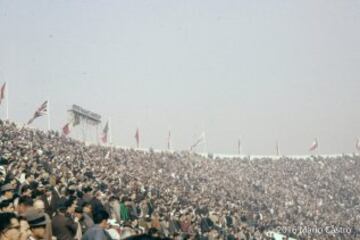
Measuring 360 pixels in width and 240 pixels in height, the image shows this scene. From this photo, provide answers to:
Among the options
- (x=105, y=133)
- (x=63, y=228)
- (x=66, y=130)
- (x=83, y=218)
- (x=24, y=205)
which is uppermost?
(x=105, y=133)

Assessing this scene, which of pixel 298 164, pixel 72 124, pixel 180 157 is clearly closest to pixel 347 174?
pixel 298 164

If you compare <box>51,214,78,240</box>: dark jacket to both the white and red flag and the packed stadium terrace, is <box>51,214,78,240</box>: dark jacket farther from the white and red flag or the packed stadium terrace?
the white and red flag

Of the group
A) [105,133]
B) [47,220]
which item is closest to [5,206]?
[47,220]

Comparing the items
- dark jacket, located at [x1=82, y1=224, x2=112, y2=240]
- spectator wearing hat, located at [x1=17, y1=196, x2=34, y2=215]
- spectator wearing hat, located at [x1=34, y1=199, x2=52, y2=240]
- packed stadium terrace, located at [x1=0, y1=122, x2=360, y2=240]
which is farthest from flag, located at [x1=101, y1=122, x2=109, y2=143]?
dark jacket, located at [x1=82, y1=224, x2=112, y2=240]

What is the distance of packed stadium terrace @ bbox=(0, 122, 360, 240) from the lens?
9.22 meters

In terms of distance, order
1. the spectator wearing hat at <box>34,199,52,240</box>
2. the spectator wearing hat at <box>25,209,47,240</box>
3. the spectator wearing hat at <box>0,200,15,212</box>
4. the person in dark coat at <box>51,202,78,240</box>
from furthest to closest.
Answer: the person in dark coat at <box>51,202,78,240</box>
the spectator wearing hat at <box>0,200,15,212</box>
the spectator wearing hat at <box>34,199,52,240</box>
the spectator wearing hat at <box>25,209,47,240</box>

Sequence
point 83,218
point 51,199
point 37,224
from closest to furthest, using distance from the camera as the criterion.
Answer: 1. point 37,224
2. point 83,218
3. point 51,199

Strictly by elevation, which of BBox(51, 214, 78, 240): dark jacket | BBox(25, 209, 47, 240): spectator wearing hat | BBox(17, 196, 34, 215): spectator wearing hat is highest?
BBox(17, 196, 34, 215): spectator wearing hat

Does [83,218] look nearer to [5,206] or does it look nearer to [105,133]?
[5,206]

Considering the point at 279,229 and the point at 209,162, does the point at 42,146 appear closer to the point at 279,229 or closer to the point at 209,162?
the point at 279,229

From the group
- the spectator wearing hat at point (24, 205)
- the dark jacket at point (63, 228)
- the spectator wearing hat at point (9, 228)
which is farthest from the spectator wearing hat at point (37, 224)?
the dark jacket at point (63, 228)

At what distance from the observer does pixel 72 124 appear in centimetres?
4428

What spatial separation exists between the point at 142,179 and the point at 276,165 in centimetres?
2837

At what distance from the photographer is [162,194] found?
1042 inches
